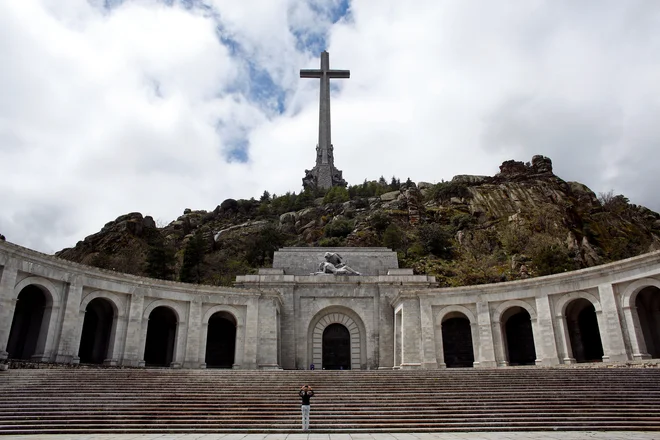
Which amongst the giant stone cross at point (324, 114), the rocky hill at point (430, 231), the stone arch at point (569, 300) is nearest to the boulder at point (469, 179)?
the rocky hill at point (430, 231)

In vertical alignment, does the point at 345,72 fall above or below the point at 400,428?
above

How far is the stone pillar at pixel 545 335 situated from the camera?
27859mm

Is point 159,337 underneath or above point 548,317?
underneath

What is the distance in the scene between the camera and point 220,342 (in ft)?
114

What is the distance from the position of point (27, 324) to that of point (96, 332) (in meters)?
3.91

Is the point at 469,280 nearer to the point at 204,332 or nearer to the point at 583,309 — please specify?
the point at 583,309

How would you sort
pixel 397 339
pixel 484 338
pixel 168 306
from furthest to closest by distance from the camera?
pixel 397 339
pixel 168 306
pixel 484 338

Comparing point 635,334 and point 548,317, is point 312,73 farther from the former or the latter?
point 635,334

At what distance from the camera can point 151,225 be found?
65.5 metres

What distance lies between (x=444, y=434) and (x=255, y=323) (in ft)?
62.0

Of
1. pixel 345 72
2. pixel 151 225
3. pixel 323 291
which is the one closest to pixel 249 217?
pixel 151 225

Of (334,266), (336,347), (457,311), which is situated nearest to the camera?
(457,311)

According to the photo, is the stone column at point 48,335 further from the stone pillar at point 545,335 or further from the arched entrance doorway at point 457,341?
the stone pillar at point 545,335

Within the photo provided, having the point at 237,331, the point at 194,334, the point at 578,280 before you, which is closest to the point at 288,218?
the point at 237,331
